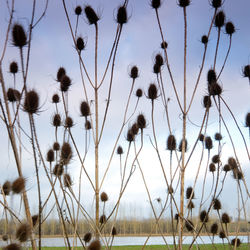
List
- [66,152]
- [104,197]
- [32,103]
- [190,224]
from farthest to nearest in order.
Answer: [104,197] → [66,152] → [190,224] → [32,103]

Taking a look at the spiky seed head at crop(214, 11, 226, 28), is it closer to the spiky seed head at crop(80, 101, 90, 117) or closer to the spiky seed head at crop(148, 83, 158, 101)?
the spiky seed head at crop(148, 83, 158, 101)

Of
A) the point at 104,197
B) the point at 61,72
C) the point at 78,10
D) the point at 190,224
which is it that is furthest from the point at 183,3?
the point at 104,197

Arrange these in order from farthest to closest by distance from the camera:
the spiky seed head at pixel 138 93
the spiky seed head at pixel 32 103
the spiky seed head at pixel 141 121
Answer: the spiky seed head at pixel 138 93 → the spiky seed head at pixel 141 121 → the spiky seed head at pixel 32 103

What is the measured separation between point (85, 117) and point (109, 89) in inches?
22.8

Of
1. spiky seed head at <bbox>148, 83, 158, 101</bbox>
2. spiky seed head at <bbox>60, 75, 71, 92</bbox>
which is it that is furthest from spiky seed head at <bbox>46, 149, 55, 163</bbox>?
spiky seed head at <bbox>148, 83, 158, 101</bbox>

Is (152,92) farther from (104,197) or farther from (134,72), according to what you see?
(104,197)

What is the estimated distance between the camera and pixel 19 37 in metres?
1.99

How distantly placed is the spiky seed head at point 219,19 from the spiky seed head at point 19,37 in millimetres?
1840

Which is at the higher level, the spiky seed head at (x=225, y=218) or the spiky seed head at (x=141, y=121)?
the spiky seed head at (x=141, y=121)

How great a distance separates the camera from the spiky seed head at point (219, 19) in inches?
120

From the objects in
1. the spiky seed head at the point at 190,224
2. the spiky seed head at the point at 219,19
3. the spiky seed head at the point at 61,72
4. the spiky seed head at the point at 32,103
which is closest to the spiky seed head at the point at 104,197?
the spiky seed head at the point at 190,224

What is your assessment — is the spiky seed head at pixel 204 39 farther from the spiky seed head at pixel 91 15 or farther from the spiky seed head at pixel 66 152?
the spiky seed head at pixel 66 152

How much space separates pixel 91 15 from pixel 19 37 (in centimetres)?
115

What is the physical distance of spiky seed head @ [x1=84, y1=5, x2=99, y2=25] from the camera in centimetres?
298
